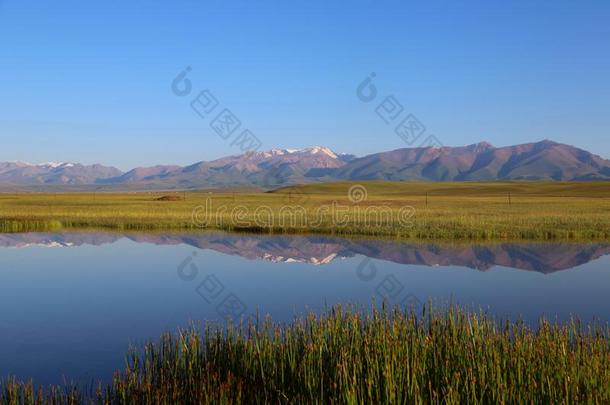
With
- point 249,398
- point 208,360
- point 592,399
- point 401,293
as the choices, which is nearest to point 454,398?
point 592,399

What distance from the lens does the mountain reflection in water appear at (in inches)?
1128

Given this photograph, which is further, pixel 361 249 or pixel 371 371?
pixel 361 249

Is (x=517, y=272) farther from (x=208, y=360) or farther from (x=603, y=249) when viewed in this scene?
(x=208, y=360)

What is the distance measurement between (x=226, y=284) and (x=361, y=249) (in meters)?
12.8

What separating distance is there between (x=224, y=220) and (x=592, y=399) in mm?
45193


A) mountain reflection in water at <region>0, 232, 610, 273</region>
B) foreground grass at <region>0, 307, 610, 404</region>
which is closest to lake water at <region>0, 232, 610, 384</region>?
mountain reflection in water at <region>0, 232, 610, 273</region>

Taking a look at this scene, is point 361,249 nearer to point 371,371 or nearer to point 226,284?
point 226,284

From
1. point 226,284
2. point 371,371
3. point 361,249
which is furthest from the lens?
→ point 361,249

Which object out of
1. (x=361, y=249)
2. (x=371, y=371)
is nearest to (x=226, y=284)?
(x=361, y=249)

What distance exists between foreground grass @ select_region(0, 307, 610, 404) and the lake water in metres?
2.73

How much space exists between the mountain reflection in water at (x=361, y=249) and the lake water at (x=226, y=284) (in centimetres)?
10

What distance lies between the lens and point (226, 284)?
22.8 metres

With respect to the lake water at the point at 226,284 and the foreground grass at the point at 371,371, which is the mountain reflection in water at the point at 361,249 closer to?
the lake water at the point at 226,284

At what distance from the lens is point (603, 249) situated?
32.2m
